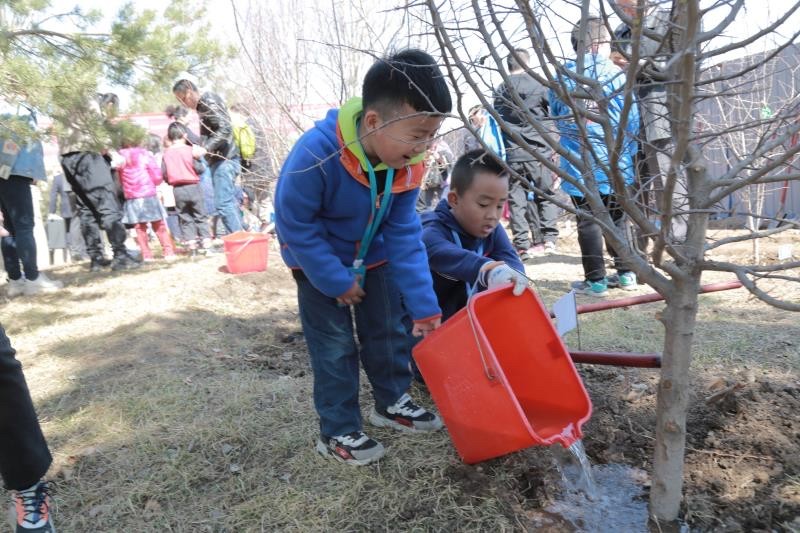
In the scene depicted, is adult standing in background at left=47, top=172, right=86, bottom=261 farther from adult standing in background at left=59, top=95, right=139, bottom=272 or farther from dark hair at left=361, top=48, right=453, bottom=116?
dark hair at left=361, top=48, right=453, bottom=116

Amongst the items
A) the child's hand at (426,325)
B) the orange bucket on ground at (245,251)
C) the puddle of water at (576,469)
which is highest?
the child's hand at (426,325)

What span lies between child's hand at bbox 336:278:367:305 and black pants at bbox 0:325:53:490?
2.99 feet

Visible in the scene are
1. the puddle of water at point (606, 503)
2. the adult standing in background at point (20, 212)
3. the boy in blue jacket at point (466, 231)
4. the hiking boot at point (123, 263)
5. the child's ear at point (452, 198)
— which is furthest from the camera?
the hiking boot at point (123, 263)

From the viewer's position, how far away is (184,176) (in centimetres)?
666

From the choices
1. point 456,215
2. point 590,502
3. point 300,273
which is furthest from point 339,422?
point 456,215

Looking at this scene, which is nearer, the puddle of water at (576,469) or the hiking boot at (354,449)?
the puddle of water at (576,469)

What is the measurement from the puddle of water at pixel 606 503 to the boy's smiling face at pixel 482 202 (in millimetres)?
983

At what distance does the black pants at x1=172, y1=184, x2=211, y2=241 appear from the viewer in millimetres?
6707

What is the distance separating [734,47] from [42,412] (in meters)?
2.82

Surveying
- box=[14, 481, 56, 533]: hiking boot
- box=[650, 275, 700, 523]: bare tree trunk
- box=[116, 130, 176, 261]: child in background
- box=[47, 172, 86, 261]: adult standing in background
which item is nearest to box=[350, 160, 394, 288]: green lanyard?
box=[650, 275, 700, 523]: bare tree trunk

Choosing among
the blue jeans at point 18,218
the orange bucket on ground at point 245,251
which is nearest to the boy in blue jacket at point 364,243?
the orange bucket on ground at point 245,251

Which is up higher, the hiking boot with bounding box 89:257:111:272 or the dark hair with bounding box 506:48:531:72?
the dark hair with bounding box 506:48:531:72

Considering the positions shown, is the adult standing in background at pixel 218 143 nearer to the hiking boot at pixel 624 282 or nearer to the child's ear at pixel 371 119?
the hiking boot at pixel 624 282

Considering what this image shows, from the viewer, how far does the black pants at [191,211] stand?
6707mm
